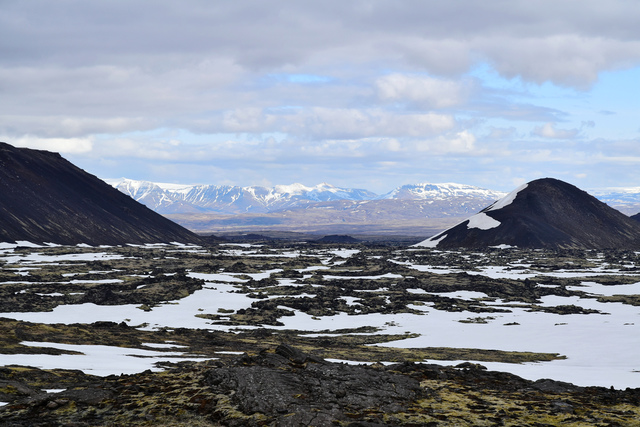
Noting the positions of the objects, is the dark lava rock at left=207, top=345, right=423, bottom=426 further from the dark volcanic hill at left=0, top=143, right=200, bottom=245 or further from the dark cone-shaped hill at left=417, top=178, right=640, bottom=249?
the dark cone-shaped hill at left=417, top=178, right=640, bottom=249

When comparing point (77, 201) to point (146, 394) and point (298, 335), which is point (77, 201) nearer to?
point (298, 335)

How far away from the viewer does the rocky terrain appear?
1902 centimetres

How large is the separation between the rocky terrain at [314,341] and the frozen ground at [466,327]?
0.23 meters

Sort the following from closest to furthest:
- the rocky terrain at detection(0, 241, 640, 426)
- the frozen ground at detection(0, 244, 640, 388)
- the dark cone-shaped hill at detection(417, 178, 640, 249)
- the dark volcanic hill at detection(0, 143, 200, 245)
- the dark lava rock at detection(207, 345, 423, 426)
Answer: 1. the dark lava rock at detection(207, 345, 423, 426)
2. the rocky terrain at detection(0, 241, 640, 426)
3. the frozen ground at detection(0, 244, 640, 388)
4. the dark volcanic hill at detection(0, 143, 200, 245)
5. the dark cone-shaped hill at detection(417, 178, 640, 249)

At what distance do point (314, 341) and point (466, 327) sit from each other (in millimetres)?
19741

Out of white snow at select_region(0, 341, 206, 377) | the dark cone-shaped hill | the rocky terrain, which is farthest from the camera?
the dark cone-shaped hill

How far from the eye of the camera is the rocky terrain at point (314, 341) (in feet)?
62.4

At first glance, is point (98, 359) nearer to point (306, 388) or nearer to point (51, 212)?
point (306, 388)

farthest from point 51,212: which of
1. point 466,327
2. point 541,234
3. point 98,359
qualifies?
point 98,359

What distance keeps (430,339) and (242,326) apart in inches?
764

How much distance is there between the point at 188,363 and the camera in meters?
30.7

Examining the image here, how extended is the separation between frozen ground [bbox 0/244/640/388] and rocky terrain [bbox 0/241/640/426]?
227mm

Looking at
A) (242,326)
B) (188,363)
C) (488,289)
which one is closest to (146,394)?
(188,363)

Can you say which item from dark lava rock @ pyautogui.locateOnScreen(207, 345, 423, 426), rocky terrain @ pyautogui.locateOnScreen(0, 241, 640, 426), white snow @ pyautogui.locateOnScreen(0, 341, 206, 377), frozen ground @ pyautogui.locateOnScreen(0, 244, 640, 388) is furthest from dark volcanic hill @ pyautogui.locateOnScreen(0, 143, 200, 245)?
dark lava rock @ pyautogui.locateOnScreen(207, 345, 423, 426)
